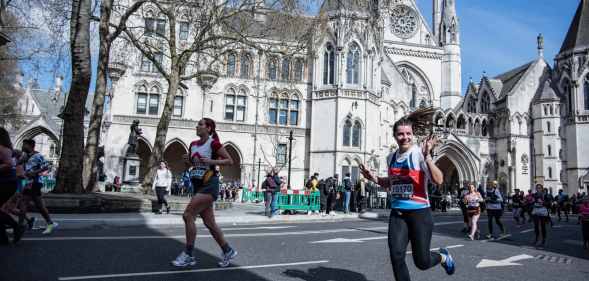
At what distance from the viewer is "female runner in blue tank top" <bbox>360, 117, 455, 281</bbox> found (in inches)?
150

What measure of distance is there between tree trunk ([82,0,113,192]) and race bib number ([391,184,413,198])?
13.6m

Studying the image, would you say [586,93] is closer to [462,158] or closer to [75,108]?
[462,158]

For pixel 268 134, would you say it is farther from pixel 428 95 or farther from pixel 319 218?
pixel 428 95

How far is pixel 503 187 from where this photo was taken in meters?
42.6

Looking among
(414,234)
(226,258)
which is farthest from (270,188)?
(414,234)

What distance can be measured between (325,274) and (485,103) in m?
48.1

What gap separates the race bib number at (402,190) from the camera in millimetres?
3971

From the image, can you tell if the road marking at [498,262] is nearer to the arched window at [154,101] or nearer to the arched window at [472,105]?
the arched window at [154,101]

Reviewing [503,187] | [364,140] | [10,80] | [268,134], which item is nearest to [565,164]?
[503,187]

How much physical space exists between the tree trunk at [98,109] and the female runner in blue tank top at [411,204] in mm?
13563

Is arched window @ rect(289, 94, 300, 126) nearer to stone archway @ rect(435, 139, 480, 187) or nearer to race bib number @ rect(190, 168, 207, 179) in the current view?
stone archway @ rect(435, 139, 480, 187)

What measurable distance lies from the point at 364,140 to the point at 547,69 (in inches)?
1137

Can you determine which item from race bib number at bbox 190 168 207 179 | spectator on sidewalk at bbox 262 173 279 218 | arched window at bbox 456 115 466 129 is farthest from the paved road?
arched window at bbox 456 115 466 129

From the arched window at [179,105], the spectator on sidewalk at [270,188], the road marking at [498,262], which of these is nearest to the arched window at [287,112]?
the arched window at [179,105]
